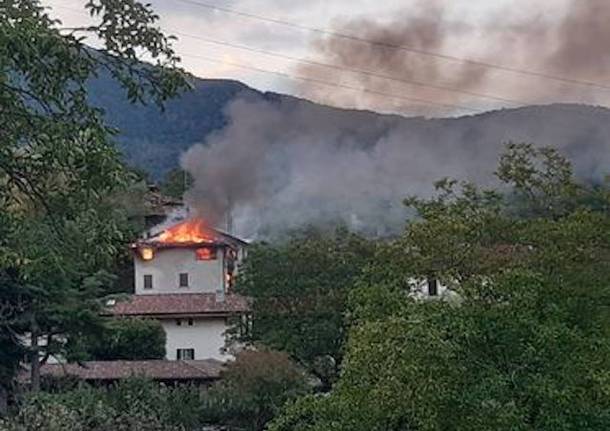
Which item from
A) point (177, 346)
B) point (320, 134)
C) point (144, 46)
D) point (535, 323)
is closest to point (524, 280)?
point (535, 323)

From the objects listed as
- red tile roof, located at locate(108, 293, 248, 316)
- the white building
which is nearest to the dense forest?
red tile roof, located at locate(108, 293, 248, 316)

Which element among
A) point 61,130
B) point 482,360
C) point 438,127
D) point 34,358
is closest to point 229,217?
point 438,127

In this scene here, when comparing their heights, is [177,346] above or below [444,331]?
below

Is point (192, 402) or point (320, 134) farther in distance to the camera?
point (320, 134)

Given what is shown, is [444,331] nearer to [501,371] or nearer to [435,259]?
[501,371]

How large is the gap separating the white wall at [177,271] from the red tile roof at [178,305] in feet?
13.7

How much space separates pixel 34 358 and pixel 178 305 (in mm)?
17071

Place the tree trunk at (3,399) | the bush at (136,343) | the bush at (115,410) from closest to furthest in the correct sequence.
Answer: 1. the bush at (115,410)
2. the tree trunk at (3,399)
3. the bush at (136,343)

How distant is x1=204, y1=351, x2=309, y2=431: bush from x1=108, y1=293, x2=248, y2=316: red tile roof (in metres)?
11.9

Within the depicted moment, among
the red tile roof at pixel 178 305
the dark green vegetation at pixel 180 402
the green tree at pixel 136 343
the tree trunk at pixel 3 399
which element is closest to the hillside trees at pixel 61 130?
the dark green vegetation at pixel 180 402

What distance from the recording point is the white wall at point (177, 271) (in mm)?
48969

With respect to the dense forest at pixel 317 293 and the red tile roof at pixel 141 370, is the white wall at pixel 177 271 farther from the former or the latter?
the dense forest at pixel 317 293

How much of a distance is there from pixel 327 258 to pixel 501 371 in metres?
20.3

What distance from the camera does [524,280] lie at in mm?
13172
